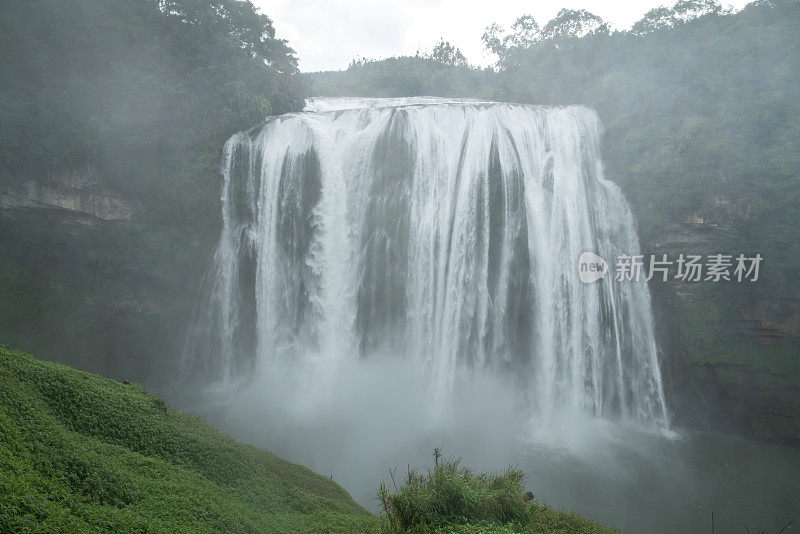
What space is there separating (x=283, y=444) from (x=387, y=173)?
922 centimetres

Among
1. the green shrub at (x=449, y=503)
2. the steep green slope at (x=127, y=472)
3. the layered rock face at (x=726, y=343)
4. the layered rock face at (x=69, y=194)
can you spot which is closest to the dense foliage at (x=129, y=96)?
the layered rock face at (x=69, y=194)

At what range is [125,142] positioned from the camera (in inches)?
A: 699

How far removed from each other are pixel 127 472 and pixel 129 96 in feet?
55.3

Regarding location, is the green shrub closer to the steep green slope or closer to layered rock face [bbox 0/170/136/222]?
the steep green slope

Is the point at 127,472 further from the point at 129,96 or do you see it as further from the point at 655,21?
the point at 655,21

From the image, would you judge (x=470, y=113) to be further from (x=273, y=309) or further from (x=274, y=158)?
(x=273, y=309)

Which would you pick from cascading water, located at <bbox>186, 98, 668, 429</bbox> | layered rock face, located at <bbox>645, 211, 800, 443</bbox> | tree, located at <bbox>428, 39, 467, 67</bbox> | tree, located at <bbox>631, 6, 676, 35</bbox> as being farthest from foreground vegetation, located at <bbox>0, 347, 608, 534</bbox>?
tree, located at <bbox>428, 39, 467, 67</bbox>

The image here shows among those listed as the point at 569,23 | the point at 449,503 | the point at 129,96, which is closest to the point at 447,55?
the point at 569,23

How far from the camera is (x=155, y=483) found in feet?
20.2

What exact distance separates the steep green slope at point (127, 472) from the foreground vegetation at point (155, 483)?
17 millimetres

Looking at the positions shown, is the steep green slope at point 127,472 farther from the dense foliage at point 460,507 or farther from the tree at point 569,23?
the tree at point 569,23

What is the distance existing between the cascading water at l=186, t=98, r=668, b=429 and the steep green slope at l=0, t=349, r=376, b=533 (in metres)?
7.34

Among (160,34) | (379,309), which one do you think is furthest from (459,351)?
(160,34)

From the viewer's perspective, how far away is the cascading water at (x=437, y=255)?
48.3ft
